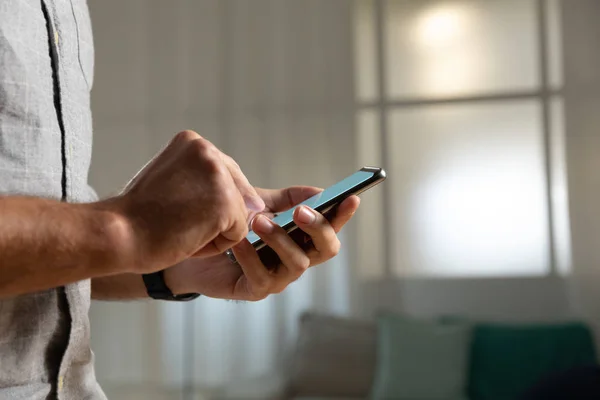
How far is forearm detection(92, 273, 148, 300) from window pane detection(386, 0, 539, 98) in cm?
331

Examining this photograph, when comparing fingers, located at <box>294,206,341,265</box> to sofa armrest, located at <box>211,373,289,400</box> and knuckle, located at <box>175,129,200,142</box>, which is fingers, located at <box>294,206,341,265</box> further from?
sofa armrest, located at <box>211,373,289,400</box>

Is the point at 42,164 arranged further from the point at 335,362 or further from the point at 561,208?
the point at 561,208

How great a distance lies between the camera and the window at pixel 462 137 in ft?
12.4

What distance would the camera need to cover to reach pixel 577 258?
3734mm

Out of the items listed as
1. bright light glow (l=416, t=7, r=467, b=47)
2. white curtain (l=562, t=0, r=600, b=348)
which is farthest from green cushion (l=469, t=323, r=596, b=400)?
bright light glow (l=416, t=7, r=467, b=47)

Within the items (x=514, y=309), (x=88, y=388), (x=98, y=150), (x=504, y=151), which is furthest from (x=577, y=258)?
(x=88, y=388)

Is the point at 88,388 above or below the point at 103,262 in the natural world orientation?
→ below

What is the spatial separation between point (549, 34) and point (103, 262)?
385 centimetres

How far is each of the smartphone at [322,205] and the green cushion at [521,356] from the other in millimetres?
2777

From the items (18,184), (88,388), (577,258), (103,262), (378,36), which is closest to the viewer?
(103,262)

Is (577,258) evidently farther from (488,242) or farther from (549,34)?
(549,34)

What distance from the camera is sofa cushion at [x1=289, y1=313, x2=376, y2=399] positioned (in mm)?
3479

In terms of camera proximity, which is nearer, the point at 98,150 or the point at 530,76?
the point at 530,76

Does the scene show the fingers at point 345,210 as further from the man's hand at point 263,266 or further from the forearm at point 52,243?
the forearm at point 52,243
